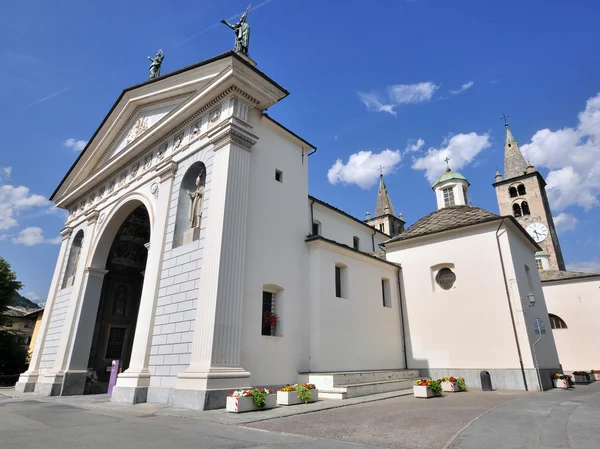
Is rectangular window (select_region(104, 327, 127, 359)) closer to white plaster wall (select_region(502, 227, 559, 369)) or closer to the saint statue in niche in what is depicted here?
the saint statue in niche

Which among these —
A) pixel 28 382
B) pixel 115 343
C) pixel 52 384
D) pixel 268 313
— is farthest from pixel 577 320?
pixel 28 382

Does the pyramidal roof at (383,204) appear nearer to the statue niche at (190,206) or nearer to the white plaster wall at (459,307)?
the white plaster wall at (459,307)

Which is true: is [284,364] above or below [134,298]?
below

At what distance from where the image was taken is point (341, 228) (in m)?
21.9

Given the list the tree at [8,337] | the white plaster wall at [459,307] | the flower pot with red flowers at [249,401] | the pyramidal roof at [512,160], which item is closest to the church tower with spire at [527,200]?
the pyramidal roof at [512,160]

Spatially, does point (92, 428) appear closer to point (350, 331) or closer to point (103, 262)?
point (350, 331)

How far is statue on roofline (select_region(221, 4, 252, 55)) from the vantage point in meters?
13.8

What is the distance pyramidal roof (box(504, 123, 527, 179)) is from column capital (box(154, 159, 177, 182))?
41.9 metres

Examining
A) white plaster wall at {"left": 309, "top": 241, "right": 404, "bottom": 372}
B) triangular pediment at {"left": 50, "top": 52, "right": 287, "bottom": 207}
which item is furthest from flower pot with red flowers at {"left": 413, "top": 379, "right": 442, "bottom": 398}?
triangular pediment at {"left": 50, "top": 52, "right": 287, "bottom": 207}

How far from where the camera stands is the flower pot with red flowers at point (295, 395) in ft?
32.0

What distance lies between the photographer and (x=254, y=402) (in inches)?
347

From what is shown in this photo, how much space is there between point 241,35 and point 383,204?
30435 mm

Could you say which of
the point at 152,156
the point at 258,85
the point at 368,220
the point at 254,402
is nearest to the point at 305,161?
the point at 258,85

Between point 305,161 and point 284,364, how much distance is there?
826 cm
